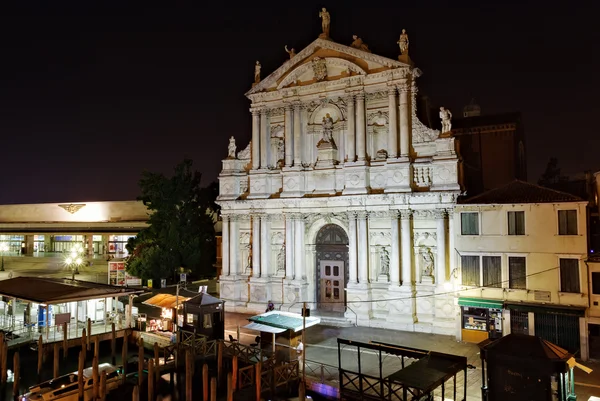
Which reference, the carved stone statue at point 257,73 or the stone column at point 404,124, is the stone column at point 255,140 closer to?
the carved stone statue at point 257,73

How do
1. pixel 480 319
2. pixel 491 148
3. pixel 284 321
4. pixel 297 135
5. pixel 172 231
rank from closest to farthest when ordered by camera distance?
pixel 284 321, pixel 480 319, pixel 297 135, pixel 491 148, pixel 172 231

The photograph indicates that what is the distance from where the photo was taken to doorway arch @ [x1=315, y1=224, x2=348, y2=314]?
2759cm

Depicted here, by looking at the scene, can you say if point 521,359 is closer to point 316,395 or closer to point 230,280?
point 316,395

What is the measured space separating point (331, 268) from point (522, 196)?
37.5 ft

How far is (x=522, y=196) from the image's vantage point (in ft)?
70.6

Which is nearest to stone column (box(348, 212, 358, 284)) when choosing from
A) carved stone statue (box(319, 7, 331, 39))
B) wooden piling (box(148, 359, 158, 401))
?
carved stone statue (box(319, 7, 331, 39))

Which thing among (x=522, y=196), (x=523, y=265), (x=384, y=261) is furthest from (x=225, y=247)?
(x=522, y=196)

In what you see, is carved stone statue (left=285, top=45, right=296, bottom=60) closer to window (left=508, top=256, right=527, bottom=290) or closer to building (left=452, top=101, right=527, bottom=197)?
building (left=452, top=101, right=527, bottom=197)

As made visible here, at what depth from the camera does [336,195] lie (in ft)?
89.0

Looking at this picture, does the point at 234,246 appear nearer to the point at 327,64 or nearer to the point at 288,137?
the point at 288,137

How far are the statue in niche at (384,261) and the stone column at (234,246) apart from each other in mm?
9544

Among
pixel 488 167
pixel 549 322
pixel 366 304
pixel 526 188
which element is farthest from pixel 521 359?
pixel 488 167

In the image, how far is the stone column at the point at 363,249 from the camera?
85.4 feet

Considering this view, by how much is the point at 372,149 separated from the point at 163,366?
1584 centimetres
